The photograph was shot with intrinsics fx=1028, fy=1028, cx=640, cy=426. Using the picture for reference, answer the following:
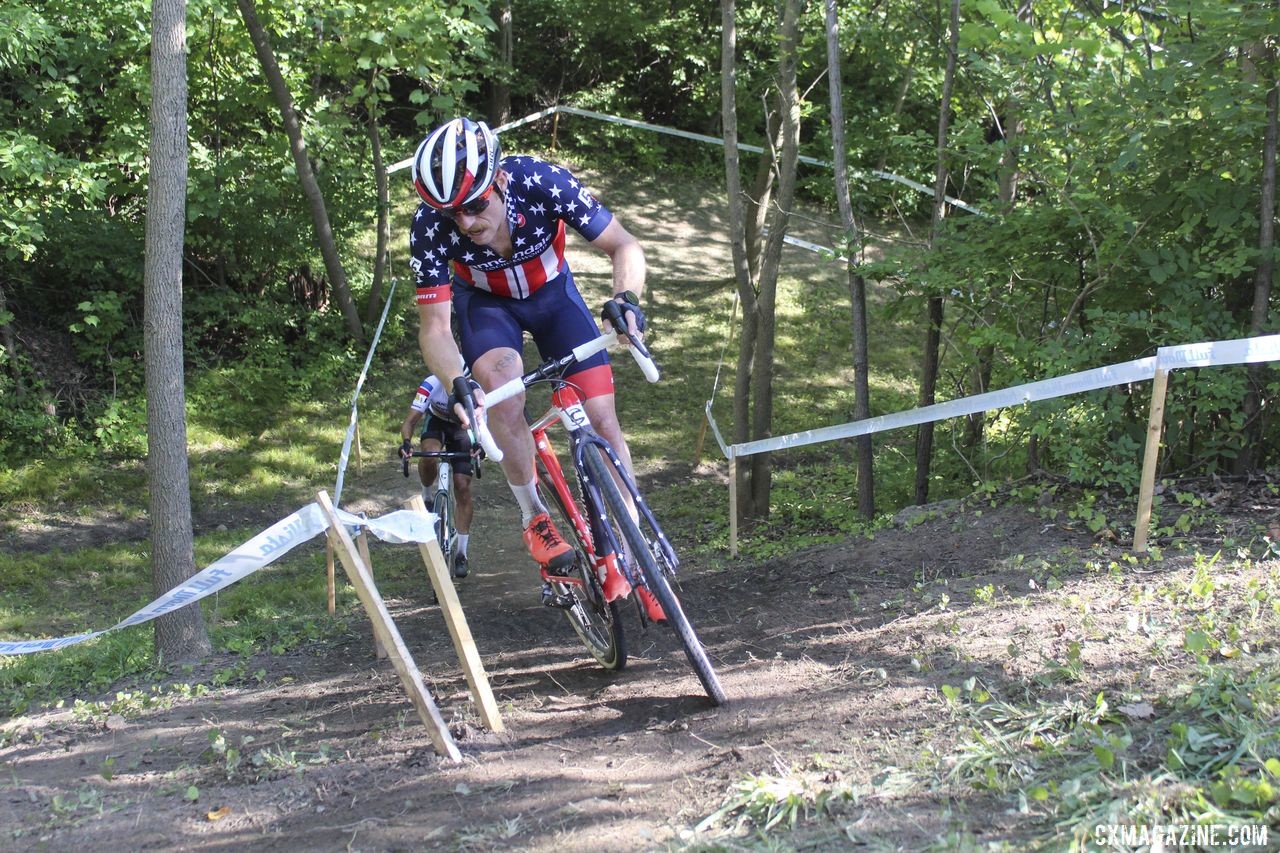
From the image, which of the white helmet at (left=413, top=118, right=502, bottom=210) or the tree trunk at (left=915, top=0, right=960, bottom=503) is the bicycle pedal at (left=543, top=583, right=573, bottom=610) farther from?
the tree trunk at (left=915, top=0, right=960, bottom=503)

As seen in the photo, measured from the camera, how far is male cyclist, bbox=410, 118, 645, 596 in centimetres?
473

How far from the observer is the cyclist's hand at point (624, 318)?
4.17 m

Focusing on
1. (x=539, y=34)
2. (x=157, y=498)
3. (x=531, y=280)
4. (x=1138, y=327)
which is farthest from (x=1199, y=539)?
(x=539, y=34)

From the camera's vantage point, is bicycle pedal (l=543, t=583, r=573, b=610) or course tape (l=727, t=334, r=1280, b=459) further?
course tape (l=727, t=334, r=1280, b=459)

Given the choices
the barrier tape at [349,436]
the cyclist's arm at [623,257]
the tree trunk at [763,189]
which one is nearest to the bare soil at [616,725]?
Answer: the cyclist's arm at [623,257]

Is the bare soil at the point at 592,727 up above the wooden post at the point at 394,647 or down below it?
below

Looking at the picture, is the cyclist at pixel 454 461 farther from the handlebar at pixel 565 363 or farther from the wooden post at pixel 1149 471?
the wooden post at pixel 1149 471

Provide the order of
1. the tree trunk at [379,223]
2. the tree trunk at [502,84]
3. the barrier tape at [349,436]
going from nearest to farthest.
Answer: the barrier tape at [349,436] → the tree trunk at [379,223] → the tree trunk at [502,84]

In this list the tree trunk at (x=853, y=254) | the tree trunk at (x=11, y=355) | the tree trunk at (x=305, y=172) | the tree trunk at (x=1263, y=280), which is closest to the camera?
the tree trunk at (x=1263, y=280)

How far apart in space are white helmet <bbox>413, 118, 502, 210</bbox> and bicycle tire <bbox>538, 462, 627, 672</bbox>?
139 cm

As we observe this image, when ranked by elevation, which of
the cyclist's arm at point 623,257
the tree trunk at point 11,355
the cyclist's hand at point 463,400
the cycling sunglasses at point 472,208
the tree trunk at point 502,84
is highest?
the tree trunk at point 502,84

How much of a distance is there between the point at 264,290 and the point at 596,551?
37.1ft

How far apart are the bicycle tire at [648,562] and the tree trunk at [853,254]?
4.02 meters

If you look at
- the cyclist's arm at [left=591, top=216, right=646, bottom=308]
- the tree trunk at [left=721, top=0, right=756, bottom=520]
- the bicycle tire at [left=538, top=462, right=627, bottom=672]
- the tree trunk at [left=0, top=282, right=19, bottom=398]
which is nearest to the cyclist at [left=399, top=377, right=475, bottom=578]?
the bicycle tire at [left=538, top=462, right=627, bottom=672]
